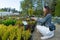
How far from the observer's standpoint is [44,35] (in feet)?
17.1

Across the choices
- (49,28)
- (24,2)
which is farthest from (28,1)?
(49,28)

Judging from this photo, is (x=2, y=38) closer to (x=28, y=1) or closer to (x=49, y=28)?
(x=49, y=28)

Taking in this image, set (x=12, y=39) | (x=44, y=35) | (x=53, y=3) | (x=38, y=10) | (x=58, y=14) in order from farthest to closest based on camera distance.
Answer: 1. (x=38, y=10)
2. (x=53, y=3)
3. (x=58, y=14)
4. (x=44, y=35)
5. (x=12, y=39)

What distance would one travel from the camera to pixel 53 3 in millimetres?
32625

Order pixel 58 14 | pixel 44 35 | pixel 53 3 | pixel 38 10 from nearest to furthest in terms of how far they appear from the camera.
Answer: pixel 44 35 < pixel 58 14 < pixel 53 3 < pixel 38 10

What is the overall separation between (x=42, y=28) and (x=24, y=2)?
32686 mm

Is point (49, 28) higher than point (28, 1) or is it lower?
higher

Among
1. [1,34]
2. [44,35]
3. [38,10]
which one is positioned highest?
[1,34]

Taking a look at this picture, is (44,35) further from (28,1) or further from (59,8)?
(28,1)

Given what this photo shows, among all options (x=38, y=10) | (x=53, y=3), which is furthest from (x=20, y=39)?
(x=38, y=10)

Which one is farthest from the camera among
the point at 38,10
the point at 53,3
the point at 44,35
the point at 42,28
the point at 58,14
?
the point at 38,10

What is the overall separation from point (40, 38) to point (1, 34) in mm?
1188

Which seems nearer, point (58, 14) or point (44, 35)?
point (44, 35)

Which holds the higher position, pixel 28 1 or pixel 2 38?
pixel 2 38
